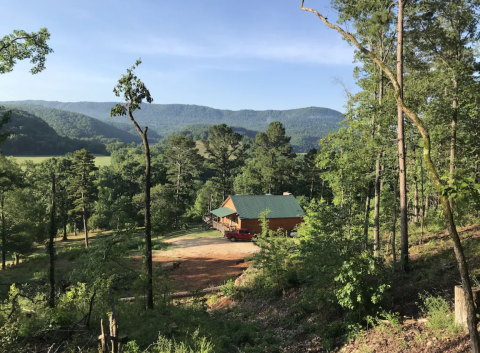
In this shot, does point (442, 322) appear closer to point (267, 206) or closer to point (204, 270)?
point (204, 270)

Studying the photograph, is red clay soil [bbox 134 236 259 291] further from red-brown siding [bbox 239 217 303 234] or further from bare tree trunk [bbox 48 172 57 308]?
bare tree trunk [bbox 48 172 57 308]

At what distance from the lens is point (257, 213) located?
33.0m

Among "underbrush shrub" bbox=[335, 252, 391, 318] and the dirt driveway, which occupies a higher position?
"underbrush shrub" bbox=[335, 252, 391, 318]

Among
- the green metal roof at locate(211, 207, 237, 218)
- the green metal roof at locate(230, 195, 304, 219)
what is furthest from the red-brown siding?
the green metal roof at locate(211, 207, 237, 218)

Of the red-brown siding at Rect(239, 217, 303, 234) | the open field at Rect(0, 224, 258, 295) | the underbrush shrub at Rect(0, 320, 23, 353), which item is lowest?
the open field at Rect(0, 224, 258, 295)

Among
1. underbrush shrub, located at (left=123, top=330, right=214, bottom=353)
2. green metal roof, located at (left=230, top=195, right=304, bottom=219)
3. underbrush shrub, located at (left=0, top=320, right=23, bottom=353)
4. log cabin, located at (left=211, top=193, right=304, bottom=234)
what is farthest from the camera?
green metal roof, located at (left=230, top=195, right=304, bottom=219)

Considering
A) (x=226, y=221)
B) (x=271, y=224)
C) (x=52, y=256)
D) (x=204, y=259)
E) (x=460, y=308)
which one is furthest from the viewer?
(x=226, y=221)

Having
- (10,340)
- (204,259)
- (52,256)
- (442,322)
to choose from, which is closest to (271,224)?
(204,259)

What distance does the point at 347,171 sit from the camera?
14.0 metres

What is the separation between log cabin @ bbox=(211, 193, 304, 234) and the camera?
107 feet

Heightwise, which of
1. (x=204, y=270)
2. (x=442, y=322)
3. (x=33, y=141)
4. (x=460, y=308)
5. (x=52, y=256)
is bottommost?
(x=204, y=270)

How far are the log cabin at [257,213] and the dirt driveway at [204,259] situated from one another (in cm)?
296

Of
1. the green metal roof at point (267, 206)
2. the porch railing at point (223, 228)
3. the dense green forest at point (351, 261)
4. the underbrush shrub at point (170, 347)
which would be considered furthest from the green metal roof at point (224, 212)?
the underbrush shrub at point (170, 347)

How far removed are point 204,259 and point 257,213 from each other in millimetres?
10895
